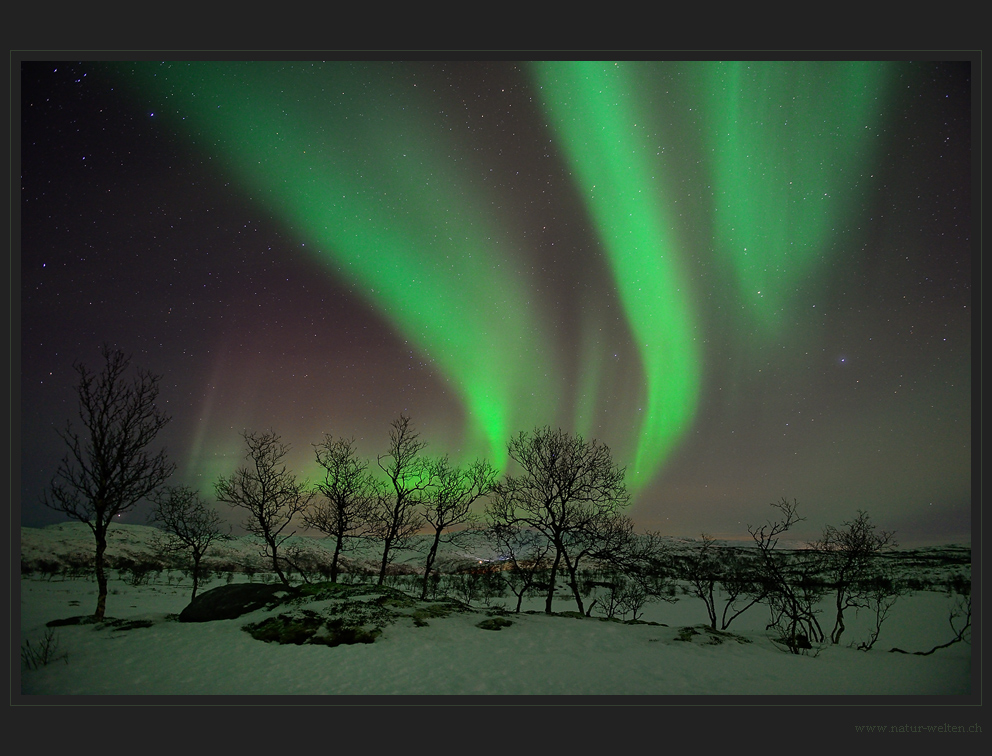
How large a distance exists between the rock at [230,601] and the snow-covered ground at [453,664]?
0.55 meters

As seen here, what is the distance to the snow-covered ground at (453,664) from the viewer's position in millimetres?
9125

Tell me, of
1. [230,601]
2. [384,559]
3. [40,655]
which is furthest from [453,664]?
[384,559]

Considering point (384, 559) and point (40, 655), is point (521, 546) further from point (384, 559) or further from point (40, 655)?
point (40, 655)

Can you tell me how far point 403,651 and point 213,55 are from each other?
1306 cm

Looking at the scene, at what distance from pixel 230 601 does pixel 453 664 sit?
724 cm

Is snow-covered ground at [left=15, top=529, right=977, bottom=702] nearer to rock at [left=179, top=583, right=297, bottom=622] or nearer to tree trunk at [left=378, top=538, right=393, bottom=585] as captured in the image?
rock at [left=179, top=583, right=297, bottom=622]

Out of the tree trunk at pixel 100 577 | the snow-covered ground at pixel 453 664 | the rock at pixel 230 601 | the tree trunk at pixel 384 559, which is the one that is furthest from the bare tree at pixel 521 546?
the tree trunk at pixel 100 577

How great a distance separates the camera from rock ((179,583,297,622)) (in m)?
12.4

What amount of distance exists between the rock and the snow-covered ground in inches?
21.7

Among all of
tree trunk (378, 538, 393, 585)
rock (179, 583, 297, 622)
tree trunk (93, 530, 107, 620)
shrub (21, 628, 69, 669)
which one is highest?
tree trunk (93, 530, 107, 620)

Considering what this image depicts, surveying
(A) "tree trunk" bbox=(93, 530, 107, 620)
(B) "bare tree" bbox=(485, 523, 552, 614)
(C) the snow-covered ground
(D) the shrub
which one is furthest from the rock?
(B) "bare tree" bbox=(485, 523, 552, 614)

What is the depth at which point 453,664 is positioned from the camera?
9734mm

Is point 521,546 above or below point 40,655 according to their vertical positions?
below

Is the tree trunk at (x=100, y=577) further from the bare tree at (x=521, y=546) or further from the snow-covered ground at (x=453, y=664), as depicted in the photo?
the bare tree at (x=521, y=546)
